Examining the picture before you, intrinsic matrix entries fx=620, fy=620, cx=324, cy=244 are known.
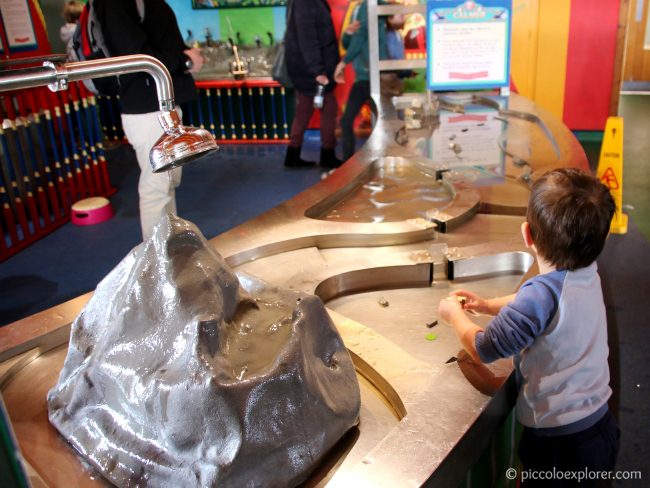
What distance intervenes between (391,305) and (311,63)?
440 cm

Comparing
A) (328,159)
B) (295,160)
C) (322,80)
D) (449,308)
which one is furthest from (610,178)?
(449,308)

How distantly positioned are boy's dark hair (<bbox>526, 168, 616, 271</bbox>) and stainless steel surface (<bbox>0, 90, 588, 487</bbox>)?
10.7 inches

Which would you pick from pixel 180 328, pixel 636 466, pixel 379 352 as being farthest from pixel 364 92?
pixel 180 328

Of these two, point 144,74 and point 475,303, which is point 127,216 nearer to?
point 144,74

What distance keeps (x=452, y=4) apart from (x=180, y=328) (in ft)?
11.6

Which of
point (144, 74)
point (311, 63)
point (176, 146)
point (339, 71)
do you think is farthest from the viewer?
point (339, 71)

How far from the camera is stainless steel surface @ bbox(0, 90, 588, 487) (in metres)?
1.09

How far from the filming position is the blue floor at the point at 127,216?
3932 millimetres

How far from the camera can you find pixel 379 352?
4.62ft

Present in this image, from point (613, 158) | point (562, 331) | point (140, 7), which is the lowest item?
point (613, 158)

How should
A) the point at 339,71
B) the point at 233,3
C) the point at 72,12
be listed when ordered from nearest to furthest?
the point at 339,71
the point at 72,12
the point at 233,3

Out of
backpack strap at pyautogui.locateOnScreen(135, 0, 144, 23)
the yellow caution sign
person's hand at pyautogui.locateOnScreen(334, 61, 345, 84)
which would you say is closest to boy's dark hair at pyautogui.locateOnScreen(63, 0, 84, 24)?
person's hand at pyautogui.locateOnScreen(334, 61, 345, 84)

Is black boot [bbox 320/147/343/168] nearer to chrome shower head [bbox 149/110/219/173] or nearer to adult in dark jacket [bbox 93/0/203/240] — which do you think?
adult in dark jacket [bbox 93/0/203/240]

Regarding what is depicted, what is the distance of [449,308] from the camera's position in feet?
4.90
